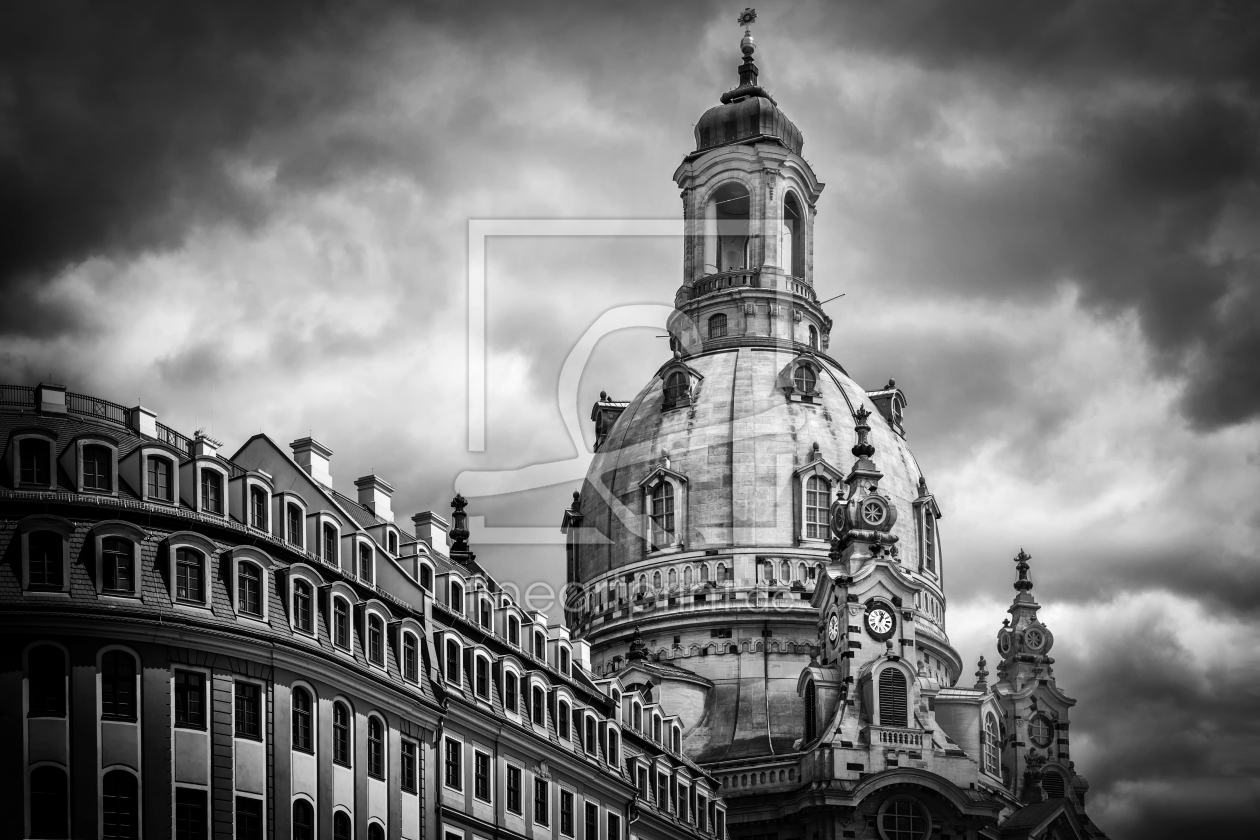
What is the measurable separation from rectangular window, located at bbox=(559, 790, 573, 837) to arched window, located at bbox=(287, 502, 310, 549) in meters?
16.8

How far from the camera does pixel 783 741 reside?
151 meters

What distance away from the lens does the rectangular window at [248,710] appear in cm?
7819

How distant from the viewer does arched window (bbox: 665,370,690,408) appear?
166 m

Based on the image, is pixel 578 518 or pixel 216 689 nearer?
pixel 216 689

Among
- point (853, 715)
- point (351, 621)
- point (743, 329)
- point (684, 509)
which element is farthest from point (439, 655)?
point (743, 329)

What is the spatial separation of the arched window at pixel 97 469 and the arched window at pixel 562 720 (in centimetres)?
2359

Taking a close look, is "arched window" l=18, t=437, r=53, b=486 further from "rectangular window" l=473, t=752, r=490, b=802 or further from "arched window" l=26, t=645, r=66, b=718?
"rectangular window" l=473, t=752, r=490, b=802

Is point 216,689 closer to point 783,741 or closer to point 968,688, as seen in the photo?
point 783,741

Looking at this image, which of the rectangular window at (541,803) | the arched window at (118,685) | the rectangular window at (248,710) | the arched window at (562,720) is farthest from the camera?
the arched window at (562,720)

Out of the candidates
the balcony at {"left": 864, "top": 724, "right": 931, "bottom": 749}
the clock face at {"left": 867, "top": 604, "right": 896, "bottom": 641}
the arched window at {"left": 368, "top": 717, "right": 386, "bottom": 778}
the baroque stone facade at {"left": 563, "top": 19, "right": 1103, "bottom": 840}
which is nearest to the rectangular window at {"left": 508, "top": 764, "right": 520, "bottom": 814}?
the arched window at {"left": 368, "top": 717, "right": 386, "bottom": 778}

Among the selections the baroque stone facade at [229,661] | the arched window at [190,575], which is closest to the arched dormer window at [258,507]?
the baroque stone facade at [229,661]

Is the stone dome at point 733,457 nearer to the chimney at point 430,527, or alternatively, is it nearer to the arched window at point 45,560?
the chimney at point 430,527

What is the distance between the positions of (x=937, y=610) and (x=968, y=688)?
925cm

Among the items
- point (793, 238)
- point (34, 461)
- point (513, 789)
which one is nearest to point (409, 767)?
point (513, 789)
